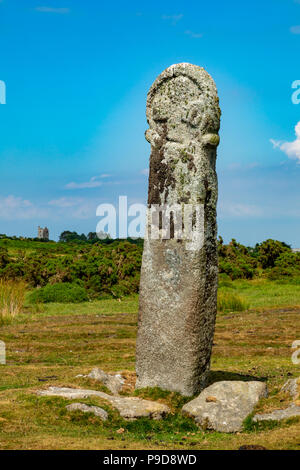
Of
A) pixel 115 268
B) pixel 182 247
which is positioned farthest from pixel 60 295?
pixel 182 247

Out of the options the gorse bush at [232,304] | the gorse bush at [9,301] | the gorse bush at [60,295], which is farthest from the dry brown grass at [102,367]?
the gorse bush at [60,295]

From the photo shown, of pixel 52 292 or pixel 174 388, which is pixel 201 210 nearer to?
pixel 174 388

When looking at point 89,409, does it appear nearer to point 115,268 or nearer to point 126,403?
point 126,403

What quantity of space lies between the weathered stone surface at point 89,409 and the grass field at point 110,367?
0.10 meters

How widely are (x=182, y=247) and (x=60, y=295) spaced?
18.1 meters

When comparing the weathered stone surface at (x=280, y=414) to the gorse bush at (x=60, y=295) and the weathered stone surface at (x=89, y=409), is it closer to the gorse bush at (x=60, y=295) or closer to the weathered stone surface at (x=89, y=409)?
the weathered stone surface at (x=89, y=409)

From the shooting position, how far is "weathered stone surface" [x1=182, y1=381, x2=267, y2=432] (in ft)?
27.5

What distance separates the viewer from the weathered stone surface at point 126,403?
28.7 ft

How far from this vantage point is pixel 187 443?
7418 mm

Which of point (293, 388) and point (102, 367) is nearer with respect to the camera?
point (293, 388)

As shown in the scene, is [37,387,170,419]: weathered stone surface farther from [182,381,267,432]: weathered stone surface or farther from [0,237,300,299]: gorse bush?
[0,237,300,299]: gorse bush

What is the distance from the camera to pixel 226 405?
28.4ft

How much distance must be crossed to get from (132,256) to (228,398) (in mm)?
24580

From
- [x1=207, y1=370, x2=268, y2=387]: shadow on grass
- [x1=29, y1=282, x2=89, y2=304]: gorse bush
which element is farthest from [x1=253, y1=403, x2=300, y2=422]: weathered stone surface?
[x1=29, y1=282, x2=89, y2=304]: gorse bush
